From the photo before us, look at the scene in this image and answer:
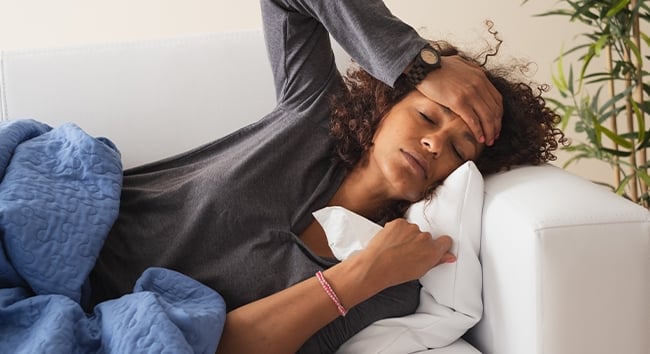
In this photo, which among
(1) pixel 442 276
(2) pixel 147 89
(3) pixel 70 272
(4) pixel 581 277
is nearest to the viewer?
(4) pixel 581 277

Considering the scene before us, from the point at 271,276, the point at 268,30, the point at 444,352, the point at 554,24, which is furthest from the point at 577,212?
the point at 554,24

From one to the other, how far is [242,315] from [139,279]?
0.61ft

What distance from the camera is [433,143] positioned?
5.09 ft

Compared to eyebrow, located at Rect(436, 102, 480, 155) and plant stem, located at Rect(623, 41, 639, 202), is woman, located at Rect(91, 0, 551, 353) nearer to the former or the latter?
eyebrow, located at Rect(436, 102, 480, 155)

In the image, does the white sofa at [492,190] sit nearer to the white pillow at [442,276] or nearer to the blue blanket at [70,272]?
the white pillow at [442,276]

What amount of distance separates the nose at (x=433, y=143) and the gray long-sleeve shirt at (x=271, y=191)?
13cm

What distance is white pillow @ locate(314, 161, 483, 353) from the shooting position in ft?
4.81

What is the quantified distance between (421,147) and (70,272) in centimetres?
66

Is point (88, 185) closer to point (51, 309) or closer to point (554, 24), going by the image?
point (51, 309)

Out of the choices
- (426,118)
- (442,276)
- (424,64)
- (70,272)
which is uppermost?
(424,64)

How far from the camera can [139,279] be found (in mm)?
1426

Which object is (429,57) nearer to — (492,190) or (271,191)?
(492,190)

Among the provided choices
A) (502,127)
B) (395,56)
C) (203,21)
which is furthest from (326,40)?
(203,21)

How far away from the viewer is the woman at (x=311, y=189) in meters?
1.45
